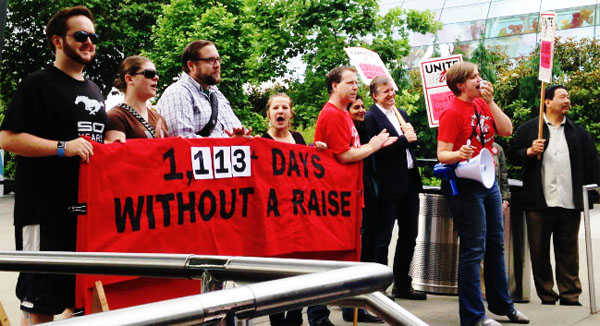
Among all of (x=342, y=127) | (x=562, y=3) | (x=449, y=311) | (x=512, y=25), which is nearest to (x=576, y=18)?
(x=562, y=3)

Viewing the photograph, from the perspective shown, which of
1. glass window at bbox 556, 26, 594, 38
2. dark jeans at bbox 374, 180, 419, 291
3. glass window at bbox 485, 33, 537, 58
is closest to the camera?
dark jeans at bbox 374, 180, 419, 291

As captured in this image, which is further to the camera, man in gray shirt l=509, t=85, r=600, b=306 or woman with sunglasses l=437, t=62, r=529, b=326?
man in gray shirt l=509, t=85, r=600, b=306

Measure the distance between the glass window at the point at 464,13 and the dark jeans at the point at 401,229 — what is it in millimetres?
40124

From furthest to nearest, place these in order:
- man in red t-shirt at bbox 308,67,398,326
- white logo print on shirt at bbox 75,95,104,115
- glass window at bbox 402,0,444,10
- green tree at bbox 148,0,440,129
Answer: glass window at bbox 402,0,444,10
green tree at bbox 148,0,440,129
man in red t-shirt at bbox 308,67,398,326
white logo print on shirt at bbox 75,95,104,115

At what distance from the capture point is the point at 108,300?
14.6 ft

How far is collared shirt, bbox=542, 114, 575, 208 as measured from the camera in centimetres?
758

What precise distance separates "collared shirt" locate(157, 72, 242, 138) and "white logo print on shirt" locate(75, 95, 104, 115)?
1005 millimetres

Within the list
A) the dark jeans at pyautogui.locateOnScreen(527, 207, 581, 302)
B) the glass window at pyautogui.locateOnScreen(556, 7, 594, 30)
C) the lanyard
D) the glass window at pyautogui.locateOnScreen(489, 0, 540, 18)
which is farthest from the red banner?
the glass window at pyautogui.locateOnScreen(489, 0, 540, 18)

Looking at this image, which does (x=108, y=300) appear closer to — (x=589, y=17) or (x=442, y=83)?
(x=442, y=83)

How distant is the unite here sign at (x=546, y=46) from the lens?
26.3 ft

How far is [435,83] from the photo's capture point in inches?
360

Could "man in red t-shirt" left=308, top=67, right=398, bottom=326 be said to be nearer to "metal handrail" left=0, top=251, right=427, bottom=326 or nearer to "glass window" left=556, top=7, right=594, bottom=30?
"metal handrail" left=0, top=251, right=427, bottom=326

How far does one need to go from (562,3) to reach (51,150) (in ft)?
137

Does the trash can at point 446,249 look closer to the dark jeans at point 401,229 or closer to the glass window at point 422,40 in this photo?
the dark jeans at point 401,229
